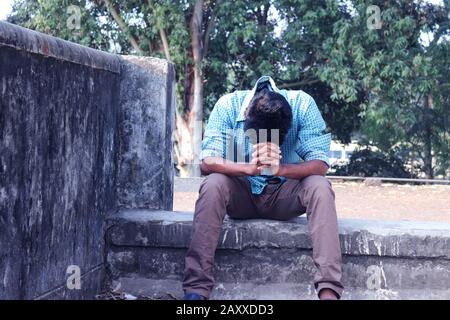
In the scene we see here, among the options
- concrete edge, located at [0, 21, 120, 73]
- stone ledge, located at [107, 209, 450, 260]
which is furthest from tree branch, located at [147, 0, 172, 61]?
stone ledge, located at [107, 209, 450, 260]

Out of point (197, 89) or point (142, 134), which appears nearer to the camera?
point (142, 134)

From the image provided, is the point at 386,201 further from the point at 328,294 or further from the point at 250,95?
the point at 328,294

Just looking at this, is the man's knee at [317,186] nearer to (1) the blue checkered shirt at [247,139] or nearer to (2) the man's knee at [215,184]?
(1) the blue checkered shirt at [247,139]

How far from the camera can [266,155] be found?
11.1ft

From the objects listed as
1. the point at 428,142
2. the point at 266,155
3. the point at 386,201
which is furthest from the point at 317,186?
the point at 428,142

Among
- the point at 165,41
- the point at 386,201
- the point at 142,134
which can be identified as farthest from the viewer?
the point at 165,41

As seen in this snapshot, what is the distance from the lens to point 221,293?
3588 mm

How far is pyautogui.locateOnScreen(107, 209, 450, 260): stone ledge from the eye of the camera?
3.52 m

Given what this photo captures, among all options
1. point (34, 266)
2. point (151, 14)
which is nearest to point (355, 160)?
point (151, 14)

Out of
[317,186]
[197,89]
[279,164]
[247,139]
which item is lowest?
[317,186]

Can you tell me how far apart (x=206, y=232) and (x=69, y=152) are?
69cm

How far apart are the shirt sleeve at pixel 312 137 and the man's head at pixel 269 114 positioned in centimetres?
14

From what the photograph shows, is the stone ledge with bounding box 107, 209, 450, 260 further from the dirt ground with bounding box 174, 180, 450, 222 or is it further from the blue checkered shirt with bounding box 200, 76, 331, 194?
the dirt ground with bounding box 174, 180, 450, 222

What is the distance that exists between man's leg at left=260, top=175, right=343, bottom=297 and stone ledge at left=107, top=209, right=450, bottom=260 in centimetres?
15
